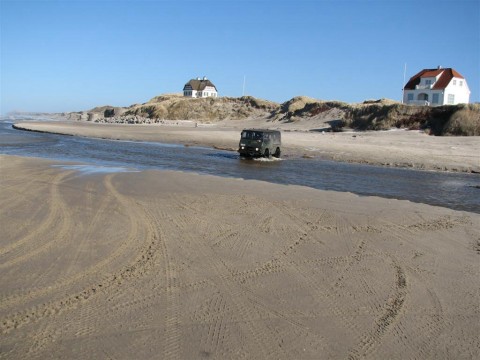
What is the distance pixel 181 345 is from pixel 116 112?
109 metres

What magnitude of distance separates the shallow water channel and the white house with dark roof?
93.3m

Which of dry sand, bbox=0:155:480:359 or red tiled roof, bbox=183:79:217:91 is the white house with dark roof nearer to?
red tiled roof, bbox=183:79:217:91

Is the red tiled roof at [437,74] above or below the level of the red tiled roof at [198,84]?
below

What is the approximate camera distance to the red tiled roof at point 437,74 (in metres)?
55.4

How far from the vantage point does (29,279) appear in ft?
20.7

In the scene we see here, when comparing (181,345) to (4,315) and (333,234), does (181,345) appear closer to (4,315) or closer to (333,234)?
(4,315)

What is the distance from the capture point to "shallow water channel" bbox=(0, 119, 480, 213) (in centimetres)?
1654

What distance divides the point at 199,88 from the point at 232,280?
11877cm

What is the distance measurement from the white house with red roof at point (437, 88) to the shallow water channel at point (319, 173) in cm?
3550

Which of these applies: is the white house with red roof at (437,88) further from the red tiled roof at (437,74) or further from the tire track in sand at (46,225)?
the tire track in sand at (46,225)

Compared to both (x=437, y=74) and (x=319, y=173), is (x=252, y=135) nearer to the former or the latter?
(x=319, y=173)

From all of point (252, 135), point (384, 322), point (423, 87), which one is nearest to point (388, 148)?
point (252, 135)

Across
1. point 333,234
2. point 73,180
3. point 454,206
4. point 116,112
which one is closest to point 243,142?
point 73,180

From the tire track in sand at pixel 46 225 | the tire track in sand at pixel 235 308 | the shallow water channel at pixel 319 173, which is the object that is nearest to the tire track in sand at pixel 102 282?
the tire track in sand at pixel 235 308
